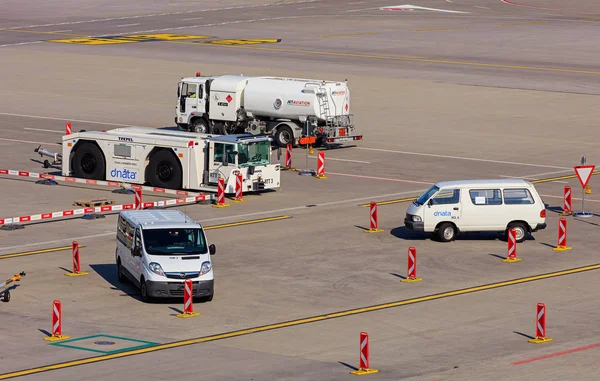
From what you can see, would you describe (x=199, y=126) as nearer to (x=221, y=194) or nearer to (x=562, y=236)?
(x=221, y=194)

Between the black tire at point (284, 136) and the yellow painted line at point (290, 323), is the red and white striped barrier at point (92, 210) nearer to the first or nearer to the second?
the black tire at point (284, 136)

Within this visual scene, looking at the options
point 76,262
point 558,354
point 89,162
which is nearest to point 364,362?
point 558,354

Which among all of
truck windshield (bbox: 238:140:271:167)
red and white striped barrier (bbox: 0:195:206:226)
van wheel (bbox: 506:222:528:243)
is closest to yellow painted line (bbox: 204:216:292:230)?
red and white striped barrier (bbox: 0:195:206:226)

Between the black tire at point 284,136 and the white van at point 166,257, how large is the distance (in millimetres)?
29701

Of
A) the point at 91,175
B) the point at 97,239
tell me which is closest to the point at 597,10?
the point at 91,175

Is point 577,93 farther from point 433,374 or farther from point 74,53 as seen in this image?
point 433,374

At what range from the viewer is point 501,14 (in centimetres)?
13950

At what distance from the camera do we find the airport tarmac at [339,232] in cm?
3189

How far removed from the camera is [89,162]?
58.5 m

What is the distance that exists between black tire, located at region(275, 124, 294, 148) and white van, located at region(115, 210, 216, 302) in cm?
2970

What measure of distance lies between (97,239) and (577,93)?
162 feet

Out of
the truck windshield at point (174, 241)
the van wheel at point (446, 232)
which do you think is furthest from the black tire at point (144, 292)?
the van wheel at point (446, 232)

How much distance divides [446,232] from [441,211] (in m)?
0.79

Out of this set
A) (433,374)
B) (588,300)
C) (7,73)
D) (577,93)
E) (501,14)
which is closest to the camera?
(433,374)
